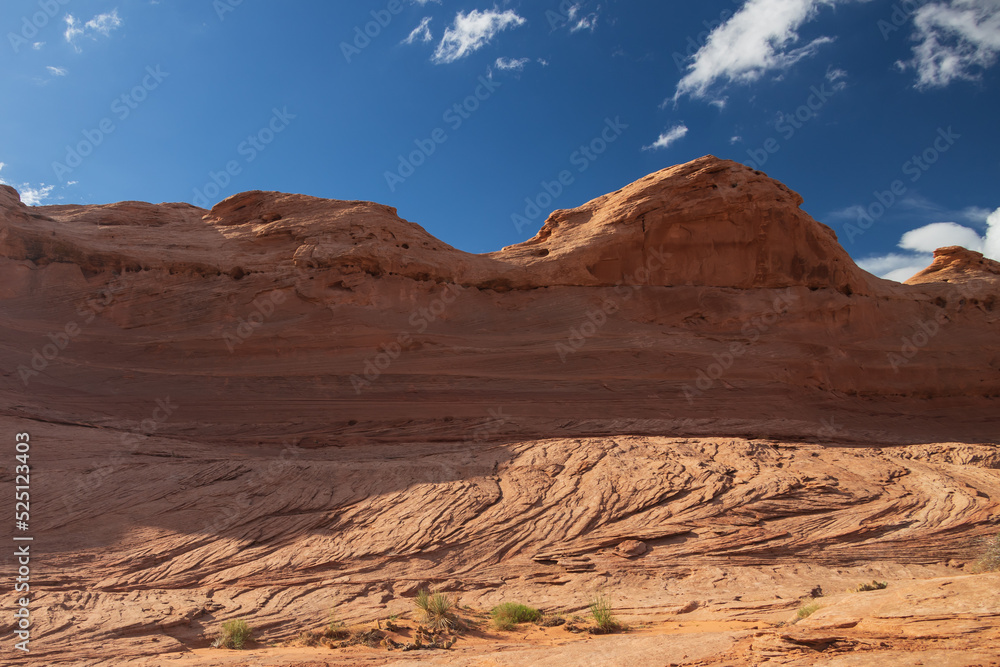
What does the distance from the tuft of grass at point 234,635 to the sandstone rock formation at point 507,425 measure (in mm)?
279

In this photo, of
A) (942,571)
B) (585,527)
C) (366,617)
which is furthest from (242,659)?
(942,571)

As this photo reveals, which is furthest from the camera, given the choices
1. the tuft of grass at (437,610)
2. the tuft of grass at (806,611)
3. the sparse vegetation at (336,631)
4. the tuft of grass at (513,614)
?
the tuft of grass at (513,614)

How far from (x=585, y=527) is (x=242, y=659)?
538cm

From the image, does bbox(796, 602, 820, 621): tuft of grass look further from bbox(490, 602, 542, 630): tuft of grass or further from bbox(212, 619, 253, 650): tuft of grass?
bbox(212, 619, 253, 650): tuft of grass

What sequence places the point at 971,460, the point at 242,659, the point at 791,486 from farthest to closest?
the point at 971,460 → the point at 791,486 → the point at 242,659

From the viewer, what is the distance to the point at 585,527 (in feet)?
31.6

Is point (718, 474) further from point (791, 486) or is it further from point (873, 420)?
point (873, 420)

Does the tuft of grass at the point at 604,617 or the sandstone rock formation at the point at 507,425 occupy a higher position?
the sandstone rock formation at the point at 507,425

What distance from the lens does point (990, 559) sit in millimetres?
8711

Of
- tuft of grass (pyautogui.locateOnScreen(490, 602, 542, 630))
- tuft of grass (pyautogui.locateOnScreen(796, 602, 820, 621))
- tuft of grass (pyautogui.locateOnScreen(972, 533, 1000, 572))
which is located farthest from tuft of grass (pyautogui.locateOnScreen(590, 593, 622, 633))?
tuft of grass (pyautogui.locateOnScreen(972, 533, 1000, 572))

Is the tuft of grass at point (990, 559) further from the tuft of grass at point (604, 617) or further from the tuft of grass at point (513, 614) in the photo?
the tuft of grass at point (513, 614)

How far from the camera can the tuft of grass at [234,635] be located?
640cm

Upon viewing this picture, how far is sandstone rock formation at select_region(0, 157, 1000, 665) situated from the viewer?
7.33m

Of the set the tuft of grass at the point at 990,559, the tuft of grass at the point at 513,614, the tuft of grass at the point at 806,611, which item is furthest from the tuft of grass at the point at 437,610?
the tuft of grass at the point at 990,559
